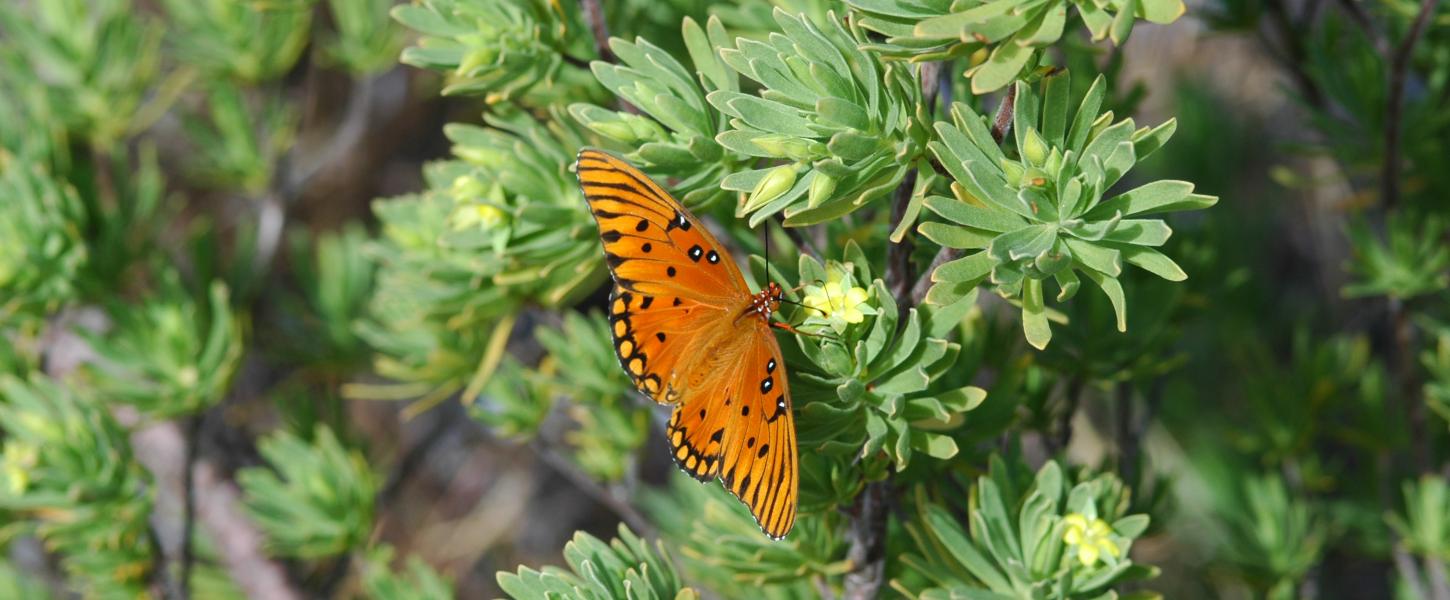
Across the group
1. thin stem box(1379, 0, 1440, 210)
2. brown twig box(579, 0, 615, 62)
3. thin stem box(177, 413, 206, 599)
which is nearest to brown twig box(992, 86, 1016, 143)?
brown twig box(579, 0, 615, 62)

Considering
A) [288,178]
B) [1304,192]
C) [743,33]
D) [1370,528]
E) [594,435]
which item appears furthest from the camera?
[1304,192]

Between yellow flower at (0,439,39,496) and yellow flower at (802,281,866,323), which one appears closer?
yellow flower at (802,281,866,323)

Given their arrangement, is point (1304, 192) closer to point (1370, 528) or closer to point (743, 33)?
point (1370, 528)

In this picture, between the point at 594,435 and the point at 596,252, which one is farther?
the point at 594,435

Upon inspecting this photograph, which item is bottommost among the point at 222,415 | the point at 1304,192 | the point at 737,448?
the point at 1304,192

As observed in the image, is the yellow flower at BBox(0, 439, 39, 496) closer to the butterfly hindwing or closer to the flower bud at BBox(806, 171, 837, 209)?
the butterfly hindwing

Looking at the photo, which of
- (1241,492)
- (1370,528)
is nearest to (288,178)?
(1241,492)

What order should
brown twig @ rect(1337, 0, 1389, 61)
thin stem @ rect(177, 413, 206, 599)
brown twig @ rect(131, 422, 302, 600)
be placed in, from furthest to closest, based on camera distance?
brown twig @ rect(131, 422, 302, 600) < thin stem @ rect(177, 413, 206, 599) < brown twig @ rect(1337, 0, 1389, 61)

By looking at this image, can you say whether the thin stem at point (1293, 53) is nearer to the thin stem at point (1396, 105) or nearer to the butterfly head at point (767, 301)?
the thin stem at point (1396, 105)
